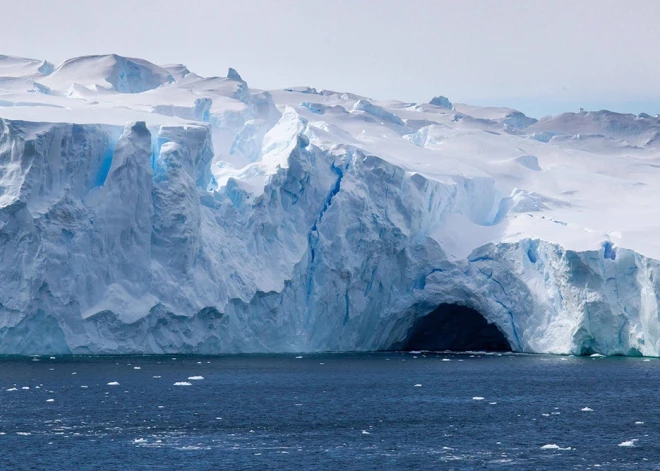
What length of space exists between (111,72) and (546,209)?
2129 centimetres

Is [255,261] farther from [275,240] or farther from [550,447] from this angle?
[550,447]

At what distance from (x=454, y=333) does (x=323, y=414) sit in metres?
19.0

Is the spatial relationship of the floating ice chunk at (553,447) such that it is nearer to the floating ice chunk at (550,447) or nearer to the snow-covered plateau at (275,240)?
the floating ice chunk at (550,447)

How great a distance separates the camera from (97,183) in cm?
3466

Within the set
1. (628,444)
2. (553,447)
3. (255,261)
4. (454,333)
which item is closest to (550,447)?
(553,447)

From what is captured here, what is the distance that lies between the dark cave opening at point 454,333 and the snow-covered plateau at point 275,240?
22.9 inches

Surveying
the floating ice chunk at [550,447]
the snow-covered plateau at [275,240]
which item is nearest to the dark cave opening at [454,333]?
the snow-covered plateau at [275,240]

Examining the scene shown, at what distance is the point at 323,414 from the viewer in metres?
24.4

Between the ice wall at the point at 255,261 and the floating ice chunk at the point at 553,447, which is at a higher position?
the ice wall at the point at 255,261

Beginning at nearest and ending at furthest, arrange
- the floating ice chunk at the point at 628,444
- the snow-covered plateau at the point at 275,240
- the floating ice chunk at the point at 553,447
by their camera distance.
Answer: the floating ice chunk at the point at 553,447
the floating ice chunk at the point at 628,444
the snow-covered plateau at the point at 275,240

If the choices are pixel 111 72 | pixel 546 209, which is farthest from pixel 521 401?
pixel 111 72

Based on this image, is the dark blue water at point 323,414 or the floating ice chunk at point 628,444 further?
the floating ice chunk at point 628,444

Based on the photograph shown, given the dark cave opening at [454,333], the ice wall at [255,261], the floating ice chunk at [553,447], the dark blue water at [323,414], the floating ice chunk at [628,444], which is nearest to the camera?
the dark blue water at [323,414]

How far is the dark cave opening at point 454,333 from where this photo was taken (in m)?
41.0
